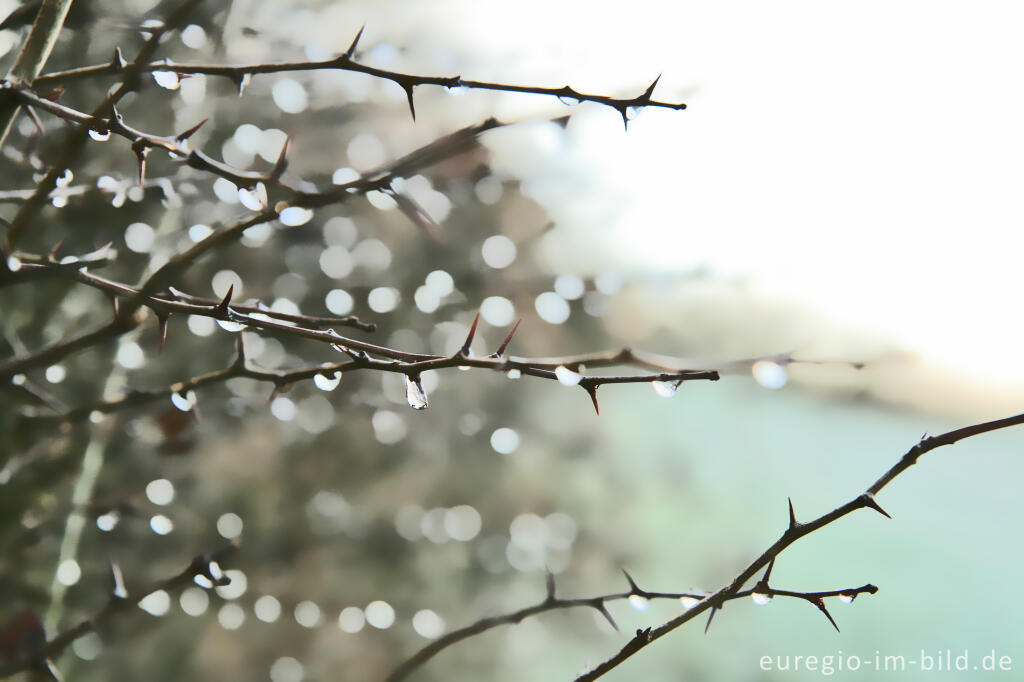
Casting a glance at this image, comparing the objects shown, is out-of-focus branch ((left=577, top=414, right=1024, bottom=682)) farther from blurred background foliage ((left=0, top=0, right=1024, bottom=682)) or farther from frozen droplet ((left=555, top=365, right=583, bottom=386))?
blurred background foliage ((left=0, top=0, right=1024, bottom=682))

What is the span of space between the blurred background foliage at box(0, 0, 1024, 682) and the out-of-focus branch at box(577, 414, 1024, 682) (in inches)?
13.4

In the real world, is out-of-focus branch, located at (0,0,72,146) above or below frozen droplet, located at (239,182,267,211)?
above

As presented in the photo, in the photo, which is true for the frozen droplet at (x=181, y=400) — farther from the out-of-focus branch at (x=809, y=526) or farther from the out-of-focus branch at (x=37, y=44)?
the out-of-focus branch at (x=809, y=526)

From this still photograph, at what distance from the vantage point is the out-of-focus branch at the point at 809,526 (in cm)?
27

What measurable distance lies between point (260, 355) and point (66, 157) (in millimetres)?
621

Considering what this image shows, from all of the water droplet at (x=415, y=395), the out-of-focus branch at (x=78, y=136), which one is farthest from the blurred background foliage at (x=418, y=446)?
the water droplet at (x=415, y=395)

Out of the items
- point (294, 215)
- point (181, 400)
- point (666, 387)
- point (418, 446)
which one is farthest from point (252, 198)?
point (418, 446)

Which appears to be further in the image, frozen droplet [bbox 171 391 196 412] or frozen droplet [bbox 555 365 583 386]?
frozen droplet [bbox 171 391 196 412]

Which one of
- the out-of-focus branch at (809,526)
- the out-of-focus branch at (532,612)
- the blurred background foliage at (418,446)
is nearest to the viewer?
the out-of-focus branch at (809,526)

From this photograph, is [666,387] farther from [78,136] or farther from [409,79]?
[78,136]

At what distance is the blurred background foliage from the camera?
78 cm

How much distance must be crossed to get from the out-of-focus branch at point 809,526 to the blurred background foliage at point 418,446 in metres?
0.34

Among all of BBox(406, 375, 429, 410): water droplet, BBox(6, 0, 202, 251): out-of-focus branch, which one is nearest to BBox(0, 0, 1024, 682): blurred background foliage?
BBox(6, 0, 202, 251): out-of-focus branch

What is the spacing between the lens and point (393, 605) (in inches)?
48.5
